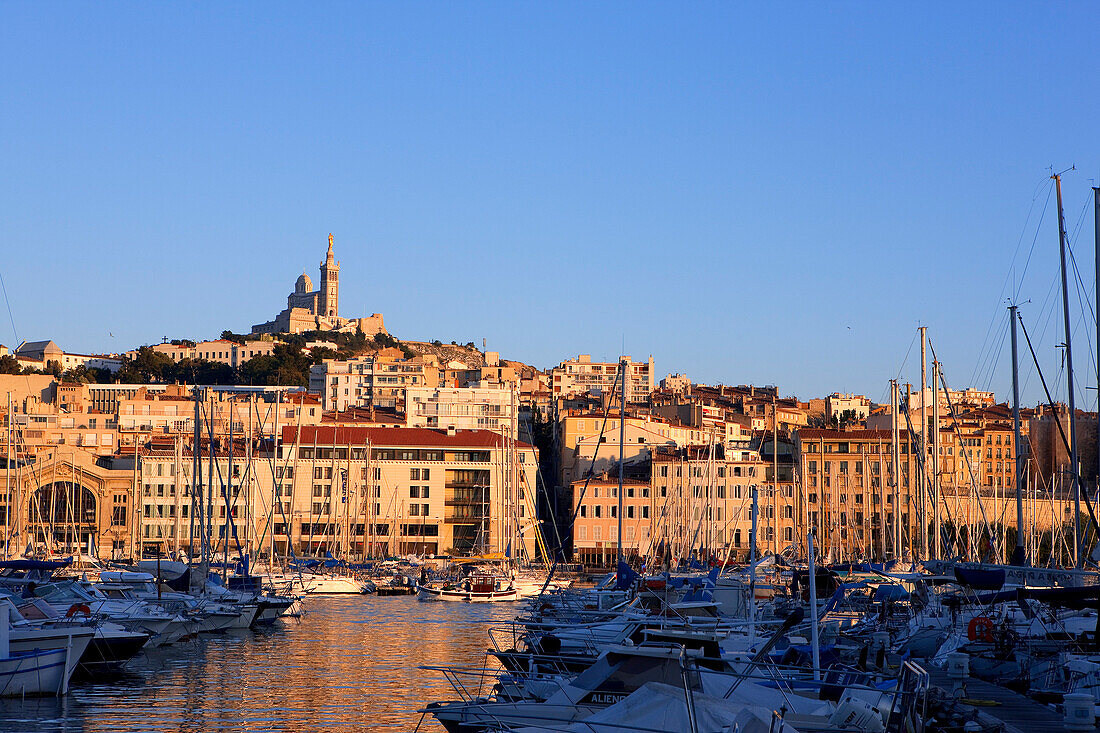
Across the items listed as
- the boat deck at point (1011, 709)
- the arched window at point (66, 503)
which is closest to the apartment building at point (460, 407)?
the arched window at point (66, 503)

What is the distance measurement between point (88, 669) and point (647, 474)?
60963mm

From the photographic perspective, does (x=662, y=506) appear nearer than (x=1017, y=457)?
No

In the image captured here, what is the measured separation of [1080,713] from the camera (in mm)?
16750

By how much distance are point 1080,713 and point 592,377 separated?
131m

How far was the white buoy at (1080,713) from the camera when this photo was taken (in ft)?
54.8

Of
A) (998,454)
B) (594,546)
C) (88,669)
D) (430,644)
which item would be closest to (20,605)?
(88,669)

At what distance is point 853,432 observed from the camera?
300 ft

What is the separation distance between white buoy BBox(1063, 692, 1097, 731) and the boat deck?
13 cm

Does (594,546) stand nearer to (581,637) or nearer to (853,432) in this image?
(853,432)

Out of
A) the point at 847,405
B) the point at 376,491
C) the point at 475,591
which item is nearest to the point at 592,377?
the point at 847,405

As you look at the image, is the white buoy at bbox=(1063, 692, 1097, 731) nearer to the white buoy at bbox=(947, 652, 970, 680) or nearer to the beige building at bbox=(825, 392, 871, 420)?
the white buoy at bbox=(947, 652, 970, 680)

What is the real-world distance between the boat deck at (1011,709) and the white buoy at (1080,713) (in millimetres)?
130

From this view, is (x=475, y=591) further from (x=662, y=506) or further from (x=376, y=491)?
(x=376, y=491)

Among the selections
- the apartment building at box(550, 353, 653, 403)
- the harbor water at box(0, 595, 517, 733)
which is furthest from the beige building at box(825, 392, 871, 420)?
the harbor water at box(0, 595, 517, 733)
